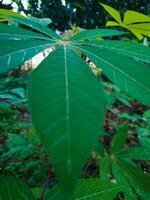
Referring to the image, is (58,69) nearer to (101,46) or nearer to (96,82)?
(96,82)

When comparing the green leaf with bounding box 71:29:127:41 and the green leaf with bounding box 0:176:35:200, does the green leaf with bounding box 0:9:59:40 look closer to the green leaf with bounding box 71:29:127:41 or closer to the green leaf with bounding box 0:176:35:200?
the green leaf with bounding box 71:29:127:41

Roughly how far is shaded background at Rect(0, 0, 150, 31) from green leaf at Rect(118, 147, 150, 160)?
0.52 m

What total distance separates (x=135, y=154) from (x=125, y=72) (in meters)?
0.49

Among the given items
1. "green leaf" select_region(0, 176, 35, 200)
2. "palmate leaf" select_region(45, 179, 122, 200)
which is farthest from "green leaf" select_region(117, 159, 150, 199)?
"green leaf" select_region(0, 176, 35, 200)

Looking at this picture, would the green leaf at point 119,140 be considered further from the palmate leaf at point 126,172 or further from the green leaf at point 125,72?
the green leaf at point 125,72

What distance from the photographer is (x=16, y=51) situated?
0.41 meters

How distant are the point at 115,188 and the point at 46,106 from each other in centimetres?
35

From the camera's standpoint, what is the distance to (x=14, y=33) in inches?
18.7

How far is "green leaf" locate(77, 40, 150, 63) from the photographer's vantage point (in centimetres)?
46

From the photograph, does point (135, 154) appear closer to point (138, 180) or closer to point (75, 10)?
point (138, 180)

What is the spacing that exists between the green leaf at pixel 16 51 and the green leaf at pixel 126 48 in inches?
3.4

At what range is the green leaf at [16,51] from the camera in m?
0.39

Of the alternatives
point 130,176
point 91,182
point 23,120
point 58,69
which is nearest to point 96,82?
point 58,69

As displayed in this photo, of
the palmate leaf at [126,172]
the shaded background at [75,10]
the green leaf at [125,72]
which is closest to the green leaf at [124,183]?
the palmate leaf at [126,172]
